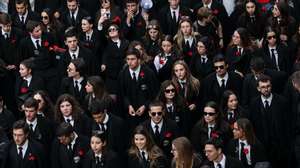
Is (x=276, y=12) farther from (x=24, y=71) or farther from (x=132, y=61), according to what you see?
(x=24, y=71)

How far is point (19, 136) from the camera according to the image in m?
13.6

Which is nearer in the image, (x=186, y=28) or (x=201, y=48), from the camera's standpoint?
(x=201, y=48)

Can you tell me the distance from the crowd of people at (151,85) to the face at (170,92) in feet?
0.06

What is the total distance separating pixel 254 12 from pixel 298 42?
145 cm

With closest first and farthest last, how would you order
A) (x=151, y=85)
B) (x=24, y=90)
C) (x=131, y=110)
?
(x=131, y=110) < (x=151, y=85) < (x=24, y=90)

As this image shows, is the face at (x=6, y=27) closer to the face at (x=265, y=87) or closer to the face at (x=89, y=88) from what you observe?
the face at (x=89, y=88)

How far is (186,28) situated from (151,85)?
1.54 metres

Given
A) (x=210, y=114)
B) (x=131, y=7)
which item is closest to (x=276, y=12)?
(x=131, y=7)

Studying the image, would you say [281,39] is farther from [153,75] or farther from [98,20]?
[98,20]

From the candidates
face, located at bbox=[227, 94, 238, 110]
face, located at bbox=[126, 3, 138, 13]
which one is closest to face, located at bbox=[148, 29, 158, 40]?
face, located at bbox=[126, 3, 138, 13]

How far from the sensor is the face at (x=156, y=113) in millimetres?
14078

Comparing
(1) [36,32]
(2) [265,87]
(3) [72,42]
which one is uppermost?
(1) [36,32]

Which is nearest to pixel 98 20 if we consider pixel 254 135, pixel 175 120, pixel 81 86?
pixel 81 86

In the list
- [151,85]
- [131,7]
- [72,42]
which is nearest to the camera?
[151,85]
